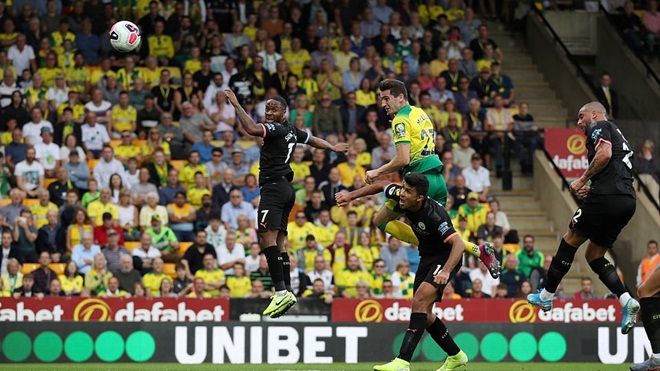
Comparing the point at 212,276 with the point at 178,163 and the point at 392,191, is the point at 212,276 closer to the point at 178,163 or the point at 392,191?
the point at 178,163

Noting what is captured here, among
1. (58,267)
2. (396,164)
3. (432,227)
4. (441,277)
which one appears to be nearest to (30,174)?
(58,267)

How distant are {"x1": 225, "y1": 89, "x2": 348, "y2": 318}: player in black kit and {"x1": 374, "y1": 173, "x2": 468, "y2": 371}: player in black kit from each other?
171 cm

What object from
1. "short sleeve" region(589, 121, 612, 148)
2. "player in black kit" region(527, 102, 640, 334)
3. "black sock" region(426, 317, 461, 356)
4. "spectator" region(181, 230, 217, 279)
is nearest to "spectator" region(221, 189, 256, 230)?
"spectator" region(181, 230, 217, 279)

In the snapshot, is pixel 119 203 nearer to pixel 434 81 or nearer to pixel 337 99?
pixel 337 99

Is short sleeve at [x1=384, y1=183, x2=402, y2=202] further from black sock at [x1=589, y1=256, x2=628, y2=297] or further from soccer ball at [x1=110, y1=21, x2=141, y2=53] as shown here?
soccer ball at [x1=110, y1=21, x2=141, y2=53]

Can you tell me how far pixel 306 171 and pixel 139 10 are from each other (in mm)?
5475

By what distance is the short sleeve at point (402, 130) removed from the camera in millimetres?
13258

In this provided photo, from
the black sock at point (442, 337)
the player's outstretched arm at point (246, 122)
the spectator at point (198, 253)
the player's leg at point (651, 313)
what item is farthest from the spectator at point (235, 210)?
the player's leg at point (651, 313)

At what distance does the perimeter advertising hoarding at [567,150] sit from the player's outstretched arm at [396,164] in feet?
36.7

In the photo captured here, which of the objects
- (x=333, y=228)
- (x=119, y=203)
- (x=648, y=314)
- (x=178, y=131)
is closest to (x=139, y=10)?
(x=178, y=131)

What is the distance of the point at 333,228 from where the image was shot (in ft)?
70.6

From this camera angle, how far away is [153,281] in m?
20.0

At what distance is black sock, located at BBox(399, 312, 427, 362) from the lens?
41.1 ft

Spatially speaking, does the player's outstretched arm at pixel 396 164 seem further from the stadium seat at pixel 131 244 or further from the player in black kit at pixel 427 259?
the stadium seat at pixel 131 244
